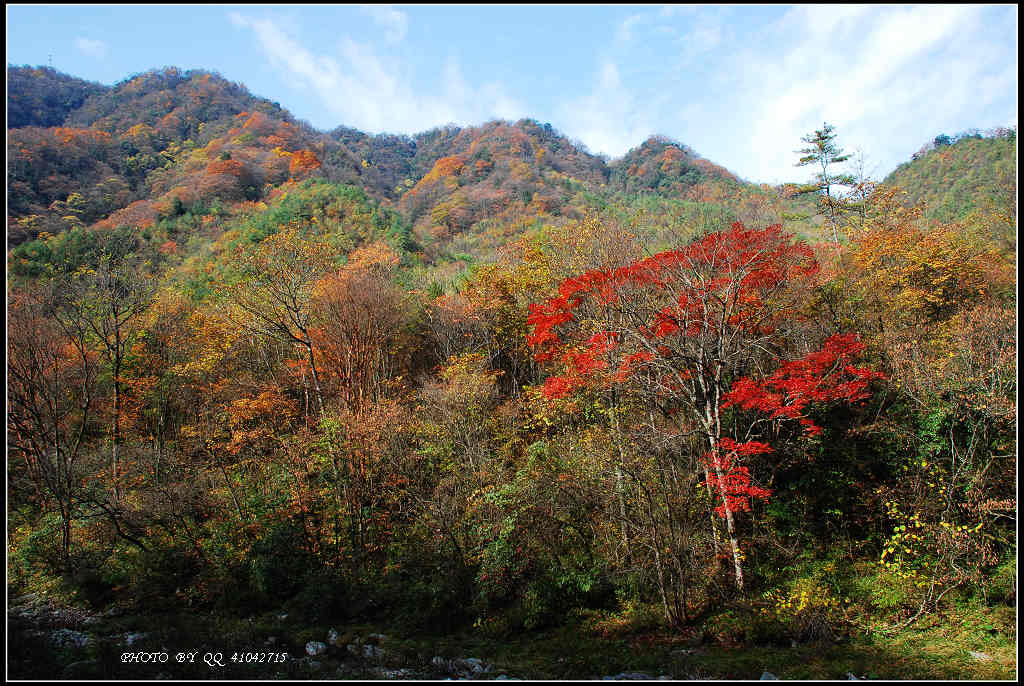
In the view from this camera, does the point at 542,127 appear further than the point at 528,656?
Yes

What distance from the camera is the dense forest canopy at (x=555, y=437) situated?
8844 millimetres

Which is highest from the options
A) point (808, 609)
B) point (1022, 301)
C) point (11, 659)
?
→ point (1022, 301)

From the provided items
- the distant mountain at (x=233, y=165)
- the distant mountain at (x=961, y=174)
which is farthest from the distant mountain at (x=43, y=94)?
the distant mountain at (x=961, y=174)

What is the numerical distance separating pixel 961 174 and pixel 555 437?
34.0 metres

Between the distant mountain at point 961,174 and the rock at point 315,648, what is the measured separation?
28840 millimetres

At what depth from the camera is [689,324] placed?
36.8 ft

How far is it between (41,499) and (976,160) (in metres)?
48.3

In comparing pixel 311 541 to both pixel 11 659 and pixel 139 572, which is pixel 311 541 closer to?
pixel 139 572

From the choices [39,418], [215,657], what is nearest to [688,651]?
[215,657]

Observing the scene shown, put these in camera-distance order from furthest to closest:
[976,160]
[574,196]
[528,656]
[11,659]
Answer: [574,196], [976,160], [528,656], [11,659]

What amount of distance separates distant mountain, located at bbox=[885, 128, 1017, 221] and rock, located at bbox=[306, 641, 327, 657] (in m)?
28.8

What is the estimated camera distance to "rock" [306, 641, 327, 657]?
26.9 feet

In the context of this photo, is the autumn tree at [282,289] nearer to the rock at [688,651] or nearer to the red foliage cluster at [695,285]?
the red foliage cluster at [695,285]

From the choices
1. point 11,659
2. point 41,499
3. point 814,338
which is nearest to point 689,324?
point 814,338
